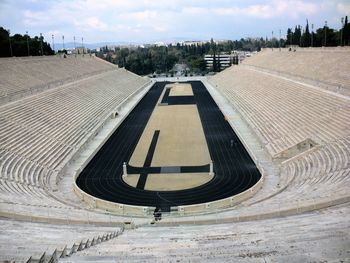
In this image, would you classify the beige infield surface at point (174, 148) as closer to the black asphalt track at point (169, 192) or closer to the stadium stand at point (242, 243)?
the black asphalt track at point (169, 192)

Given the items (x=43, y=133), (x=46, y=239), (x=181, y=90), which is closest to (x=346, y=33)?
(x=181, y=90)

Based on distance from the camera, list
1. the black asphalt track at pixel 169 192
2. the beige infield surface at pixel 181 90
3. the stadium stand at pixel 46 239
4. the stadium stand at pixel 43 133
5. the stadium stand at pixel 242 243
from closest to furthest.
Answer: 1. the stadium stand at pixel 242 243
2. the stadium stand at pixel 46 239
3. the stadium stand at pixel 43 133
4. the black asphalt track at pixel 169 192
5. the beige infield surface at pixel 181 90

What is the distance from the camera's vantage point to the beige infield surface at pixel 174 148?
20.4 m

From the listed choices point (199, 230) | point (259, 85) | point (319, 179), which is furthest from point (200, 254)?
point (259, 85)

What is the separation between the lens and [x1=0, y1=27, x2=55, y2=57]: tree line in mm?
53428

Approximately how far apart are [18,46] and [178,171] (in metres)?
46.5

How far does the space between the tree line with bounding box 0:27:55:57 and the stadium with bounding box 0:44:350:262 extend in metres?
10.1

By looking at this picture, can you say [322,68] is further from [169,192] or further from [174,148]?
[169,192]

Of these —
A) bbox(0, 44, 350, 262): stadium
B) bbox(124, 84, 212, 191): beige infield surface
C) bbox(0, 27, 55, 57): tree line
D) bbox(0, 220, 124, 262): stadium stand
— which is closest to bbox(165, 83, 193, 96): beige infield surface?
bbox(0, 44, 350, 262): stadium

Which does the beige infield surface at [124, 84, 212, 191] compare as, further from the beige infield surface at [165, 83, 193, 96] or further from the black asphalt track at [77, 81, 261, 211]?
the beige infield surface at [165, 83, 193, 96]

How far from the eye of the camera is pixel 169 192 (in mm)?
18938

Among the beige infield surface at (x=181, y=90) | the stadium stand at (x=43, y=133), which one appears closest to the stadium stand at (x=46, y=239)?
the stadium stand at (x=43, y=133)

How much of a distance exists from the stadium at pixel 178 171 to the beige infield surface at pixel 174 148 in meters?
0.10

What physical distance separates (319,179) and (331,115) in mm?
8700
